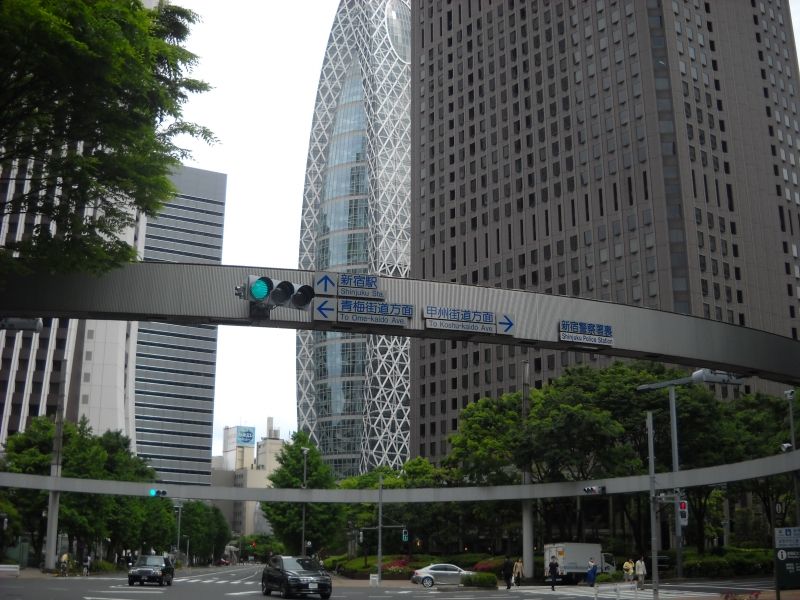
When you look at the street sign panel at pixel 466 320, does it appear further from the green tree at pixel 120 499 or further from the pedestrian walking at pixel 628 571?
the green tree at pixel 120 499

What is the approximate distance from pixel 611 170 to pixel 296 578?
3385 inches

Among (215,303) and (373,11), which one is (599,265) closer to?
(215,303)

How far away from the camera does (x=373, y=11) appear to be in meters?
186

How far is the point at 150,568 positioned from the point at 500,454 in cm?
2833

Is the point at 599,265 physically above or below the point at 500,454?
above

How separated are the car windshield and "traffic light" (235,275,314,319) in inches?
536

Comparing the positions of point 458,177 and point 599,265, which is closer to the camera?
point 599,265

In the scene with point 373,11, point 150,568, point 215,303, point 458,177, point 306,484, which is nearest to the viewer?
point 215,303

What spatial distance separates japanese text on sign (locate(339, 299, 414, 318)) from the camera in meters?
27.0

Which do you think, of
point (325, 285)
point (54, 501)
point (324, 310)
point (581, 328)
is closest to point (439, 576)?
point (54, 501)

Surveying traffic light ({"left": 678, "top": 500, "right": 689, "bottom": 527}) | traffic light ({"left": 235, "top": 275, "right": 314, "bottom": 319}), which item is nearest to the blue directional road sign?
traffic light ({"left": 235, "top": 275, "right": 314, "bottom": 319})

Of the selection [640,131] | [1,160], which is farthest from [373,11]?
[1,160]

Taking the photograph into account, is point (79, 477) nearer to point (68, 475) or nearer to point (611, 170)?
point (68, 475)

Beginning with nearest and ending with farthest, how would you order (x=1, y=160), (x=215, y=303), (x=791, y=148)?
(x=1, y=160) → (x=215, y=303) → (x=791, y=148)
